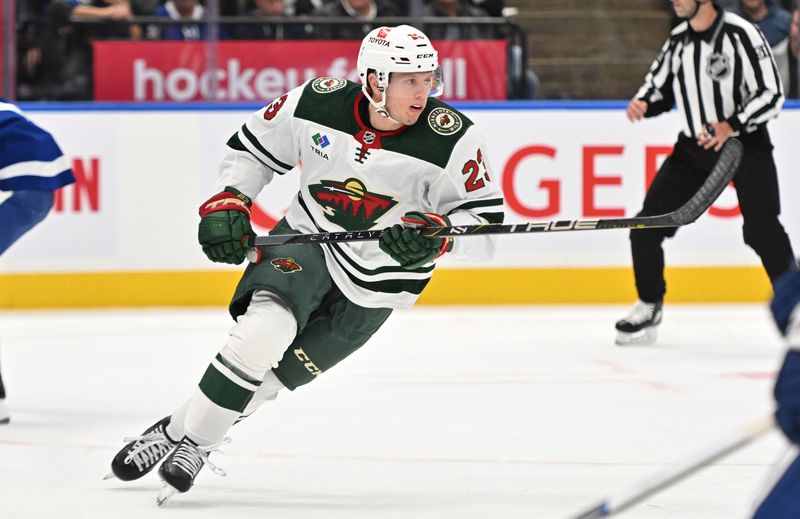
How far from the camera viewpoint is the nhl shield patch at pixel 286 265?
2791mm

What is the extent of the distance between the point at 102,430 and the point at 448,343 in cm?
182

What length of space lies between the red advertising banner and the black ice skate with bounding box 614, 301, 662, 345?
60.0 inches

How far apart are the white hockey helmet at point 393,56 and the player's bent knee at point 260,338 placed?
45cm

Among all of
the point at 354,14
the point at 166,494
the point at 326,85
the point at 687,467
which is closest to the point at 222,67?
the point at 354,14

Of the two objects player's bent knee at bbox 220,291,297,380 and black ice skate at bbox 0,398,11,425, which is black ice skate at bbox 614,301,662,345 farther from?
player's bent knee at bbox 220,291,297,380

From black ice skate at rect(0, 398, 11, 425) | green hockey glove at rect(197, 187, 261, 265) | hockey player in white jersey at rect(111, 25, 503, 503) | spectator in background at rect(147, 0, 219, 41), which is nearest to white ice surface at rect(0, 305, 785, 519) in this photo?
black ice skate at rect(0, 398, 11, 425)

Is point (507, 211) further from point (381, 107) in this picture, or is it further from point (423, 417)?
point (381, 107)

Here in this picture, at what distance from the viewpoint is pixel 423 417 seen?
12.0 ft

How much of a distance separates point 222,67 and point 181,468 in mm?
3654

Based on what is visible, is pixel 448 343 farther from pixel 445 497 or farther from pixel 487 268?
pixel 445 497

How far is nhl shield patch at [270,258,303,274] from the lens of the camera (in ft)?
9.16

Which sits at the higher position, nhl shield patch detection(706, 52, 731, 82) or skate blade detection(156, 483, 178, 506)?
nhl shield patch detection(706, 52, 731, 82)

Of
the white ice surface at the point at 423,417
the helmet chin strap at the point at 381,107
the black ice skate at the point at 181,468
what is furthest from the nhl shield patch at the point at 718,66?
the black ice skate at the point at 181,468

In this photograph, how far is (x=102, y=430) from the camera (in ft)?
11.5
